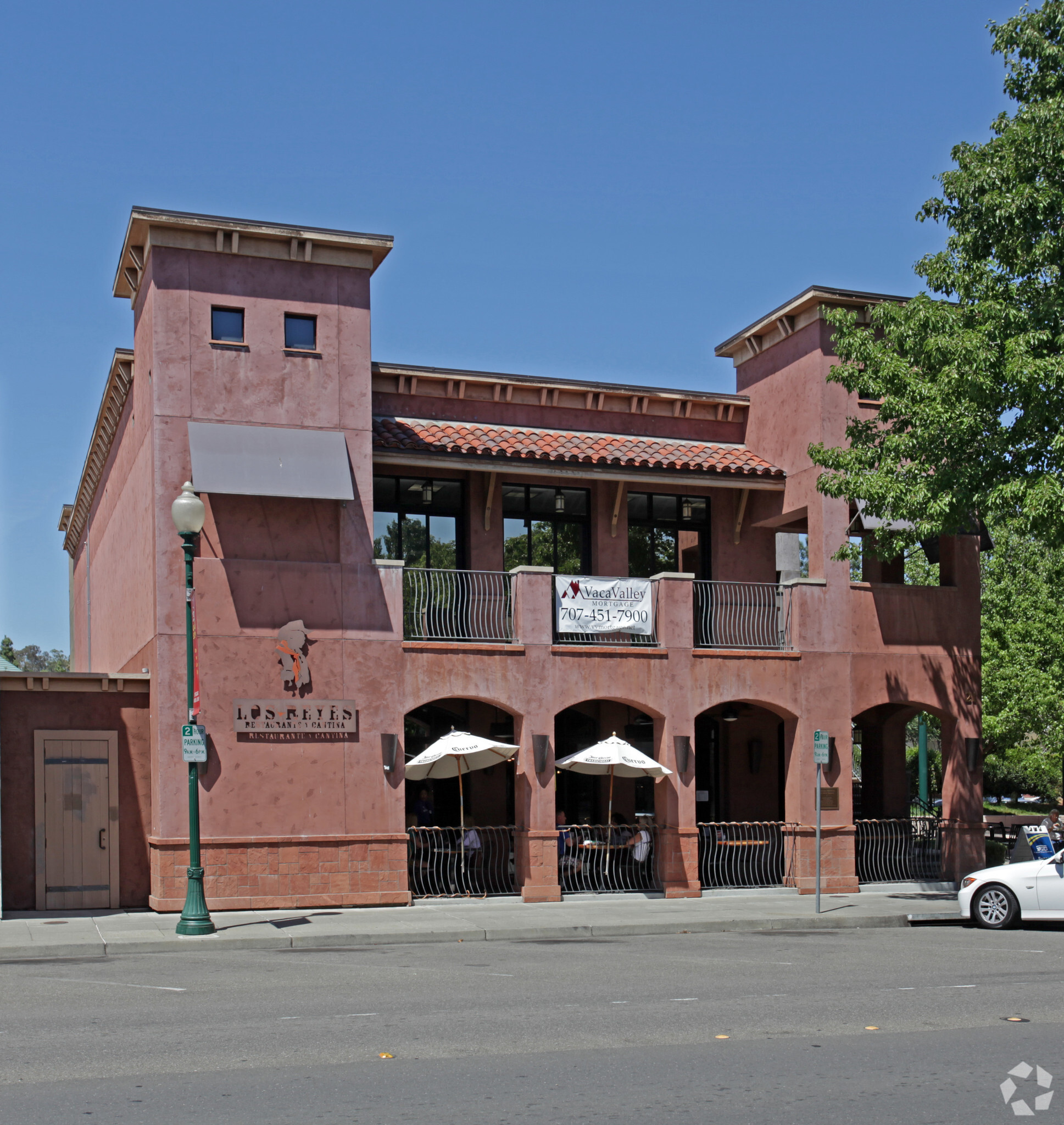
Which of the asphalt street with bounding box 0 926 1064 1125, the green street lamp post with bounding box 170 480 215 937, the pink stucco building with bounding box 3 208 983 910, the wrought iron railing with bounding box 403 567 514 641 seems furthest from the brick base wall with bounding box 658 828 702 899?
the green street lamp post with bounding box 170 480 215 937

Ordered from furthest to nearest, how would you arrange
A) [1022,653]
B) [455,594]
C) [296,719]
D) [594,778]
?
[1022,653] < [594,778] < [455,594] < [296,719]

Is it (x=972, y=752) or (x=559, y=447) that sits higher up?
(x=559, y=447)

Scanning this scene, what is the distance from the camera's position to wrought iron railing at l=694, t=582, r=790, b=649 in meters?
23.3

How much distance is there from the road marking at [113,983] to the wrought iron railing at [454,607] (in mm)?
9260

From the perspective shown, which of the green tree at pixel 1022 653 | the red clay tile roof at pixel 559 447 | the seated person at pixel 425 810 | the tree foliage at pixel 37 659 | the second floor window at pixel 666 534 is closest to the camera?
the red clay tile roof at pixel 559 447

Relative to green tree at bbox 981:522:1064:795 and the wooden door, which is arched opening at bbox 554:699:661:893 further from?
green tree at bbox 981:522:1064:795

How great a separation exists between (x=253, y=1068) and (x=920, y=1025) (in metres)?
4.84

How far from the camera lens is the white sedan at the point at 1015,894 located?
17.2 m

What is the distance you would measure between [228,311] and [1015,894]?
47.0ft

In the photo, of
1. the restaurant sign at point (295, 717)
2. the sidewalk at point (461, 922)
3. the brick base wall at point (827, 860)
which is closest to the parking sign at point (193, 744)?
the sidewalk at point (461, 922)

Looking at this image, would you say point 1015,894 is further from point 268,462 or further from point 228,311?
point 228,311

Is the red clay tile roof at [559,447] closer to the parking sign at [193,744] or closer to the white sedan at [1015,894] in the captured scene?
the parking sign at [193,744]

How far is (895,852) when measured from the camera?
23.8 meters

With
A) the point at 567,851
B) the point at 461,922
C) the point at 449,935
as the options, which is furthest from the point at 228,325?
the point at 567,851
